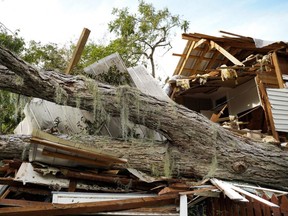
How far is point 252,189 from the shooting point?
624 centimetres

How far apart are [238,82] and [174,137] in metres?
5.38

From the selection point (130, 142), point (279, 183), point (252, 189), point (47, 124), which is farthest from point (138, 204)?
point (279, 183)

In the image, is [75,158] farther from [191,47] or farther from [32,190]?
[191,47]

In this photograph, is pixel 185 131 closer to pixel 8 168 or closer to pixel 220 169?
pixel 220 169

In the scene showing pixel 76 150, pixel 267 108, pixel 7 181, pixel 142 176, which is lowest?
pixel 7 181

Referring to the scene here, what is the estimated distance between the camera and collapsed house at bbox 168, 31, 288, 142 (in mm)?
9195

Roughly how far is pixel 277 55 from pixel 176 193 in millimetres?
7848

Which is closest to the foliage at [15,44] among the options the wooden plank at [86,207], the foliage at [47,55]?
the foliage at [47,55]

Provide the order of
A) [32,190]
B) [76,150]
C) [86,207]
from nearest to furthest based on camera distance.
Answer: [86,207], [76,150], [32,190]

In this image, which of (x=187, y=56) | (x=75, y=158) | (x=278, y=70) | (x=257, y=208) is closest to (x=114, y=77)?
(x=75, y=158)

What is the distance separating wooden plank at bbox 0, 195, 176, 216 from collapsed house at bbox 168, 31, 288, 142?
457cm

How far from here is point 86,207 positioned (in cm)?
450

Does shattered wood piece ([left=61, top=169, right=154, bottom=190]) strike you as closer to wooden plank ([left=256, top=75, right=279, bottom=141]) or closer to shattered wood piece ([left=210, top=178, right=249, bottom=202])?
shattered wood piece ([left=210, top=178, right=249, bottom=202])

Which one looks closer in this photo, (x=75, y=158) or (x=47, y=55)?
(x=75, y=158)
